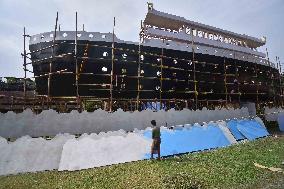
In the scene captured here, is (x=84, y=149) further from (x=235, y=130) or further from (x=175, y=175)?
(x=235, y=130)

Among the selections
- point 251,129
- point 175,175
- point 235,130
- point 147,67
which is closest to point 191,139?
point 235,130

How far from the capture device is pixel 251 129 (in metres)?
15.0

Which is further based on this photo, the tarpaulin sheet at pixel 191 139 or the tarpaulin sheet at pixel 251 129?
the tarpaulin sheet at pixel 251 129

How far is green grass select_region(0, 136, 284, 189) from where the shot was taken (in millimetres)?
6547

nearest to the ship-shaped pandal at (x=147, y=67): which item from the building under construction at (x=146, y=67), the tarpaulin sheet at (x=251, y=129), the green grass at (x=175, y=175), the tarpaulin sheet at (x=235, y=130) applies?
the building under construction at (x=146, y=67)

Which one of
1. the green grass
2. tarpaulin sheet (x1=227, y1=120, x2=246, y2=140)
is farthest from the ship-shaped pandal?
the green grass

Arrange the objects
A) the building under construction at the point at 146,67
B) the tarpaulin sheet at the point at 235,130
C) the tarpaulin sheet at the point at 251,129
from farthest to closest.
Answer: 1. the building under construction at the point at 146,67
2. the tarpaulin sheet at the point at 251,129
3. the tarpaulin sheet at the point at 235,130

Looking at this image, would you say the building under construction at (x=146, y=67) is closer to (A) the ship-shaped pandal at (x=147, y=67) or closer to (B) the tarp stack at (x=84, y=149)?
(A) the ship-shaped pandal at (x=147, y=67)

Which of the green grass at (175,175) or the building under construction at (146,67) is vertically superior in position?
the building under construction at (146,67)

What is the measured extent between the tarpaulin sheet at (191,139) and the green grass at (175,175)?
2.82ft

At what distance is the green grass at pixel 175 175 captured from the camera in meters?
6.55

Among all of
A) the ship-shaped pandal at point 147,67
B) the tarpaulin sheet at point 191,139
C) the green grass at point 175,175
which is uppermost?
the ship-shaped pandal at point 147,67

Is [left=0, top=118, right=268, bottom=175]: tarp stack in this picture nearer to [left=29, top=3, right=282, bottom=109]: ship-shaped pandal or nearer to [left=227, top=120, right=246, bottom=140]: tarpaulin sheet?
[left=227, top=120, right=246, bottom=140]: tarpaulin sheet

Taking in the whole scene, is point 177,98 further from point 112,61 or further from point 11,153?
point 11,153
